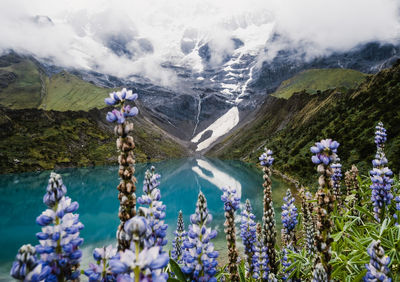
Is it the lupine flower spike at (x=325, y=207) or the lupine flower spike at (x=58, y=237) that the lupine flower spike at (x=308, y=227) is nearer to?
the lupine flower spike at (x=325, y=207)

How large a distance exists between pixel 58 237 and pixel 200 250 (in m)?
2.07

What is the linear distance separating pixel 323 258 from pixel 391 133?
47.8 m

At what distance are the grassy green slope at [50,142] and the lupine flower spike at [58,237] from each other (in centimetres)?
13662

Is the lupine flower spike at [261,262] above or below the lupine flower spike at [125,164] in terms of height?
below

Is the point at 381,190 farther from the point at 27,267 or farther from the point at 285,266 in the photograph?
the point at 27,267

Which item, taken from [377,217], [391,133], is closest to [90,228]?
[377,217]

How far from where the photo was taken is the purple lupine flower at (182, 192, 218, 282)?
366cm

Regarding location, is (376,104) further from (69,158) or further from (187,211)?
(69,158)

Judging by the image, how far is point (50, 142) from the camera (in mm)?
146000

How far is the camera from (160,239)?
4184mm

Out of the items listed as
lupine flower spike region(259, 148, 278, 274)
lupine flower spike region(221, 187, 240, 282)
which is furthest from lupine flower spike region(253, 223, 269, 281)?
lupine flower spike region(221, 187, 240, 282)

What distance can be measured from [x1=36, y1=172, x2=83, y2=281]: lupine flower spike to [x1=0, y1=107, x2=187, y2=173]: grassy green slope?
5379 inches

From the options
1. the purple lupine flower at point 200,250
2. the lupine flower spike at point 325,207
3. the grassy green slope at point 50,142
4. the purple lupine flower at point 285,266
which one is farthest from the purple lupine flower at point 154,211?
the grassy green slope at point 50,142

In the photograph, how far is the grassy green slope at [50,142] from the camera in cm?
12025
